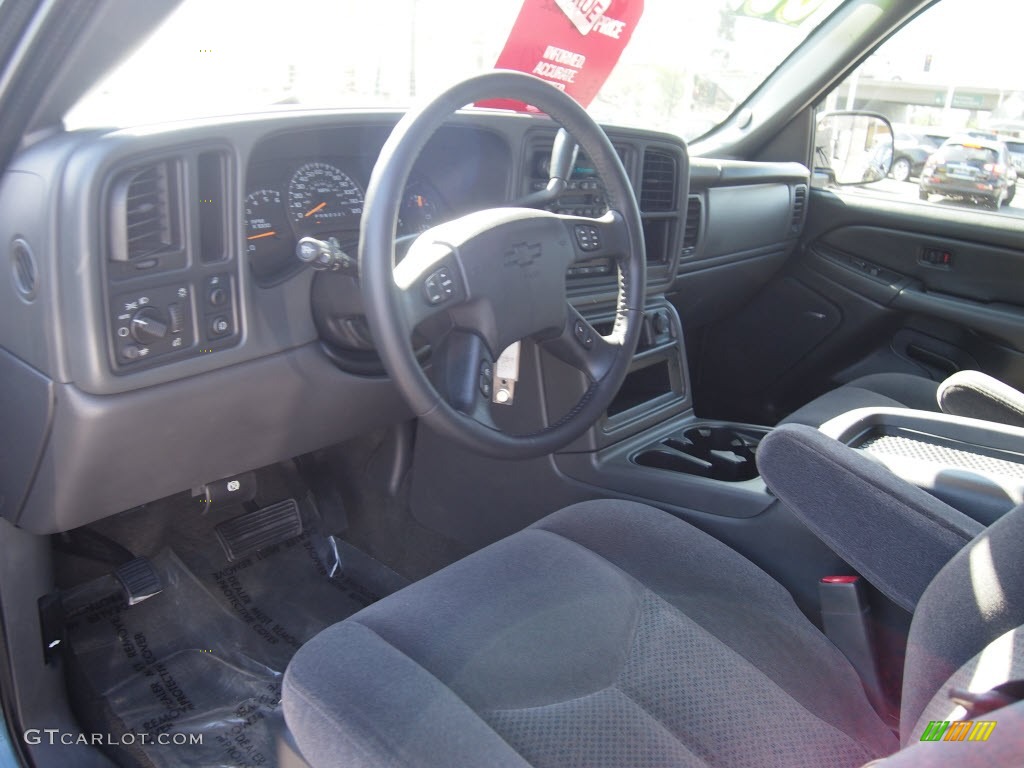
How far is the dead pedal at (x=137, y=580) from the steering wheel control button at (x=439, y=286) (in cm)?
101

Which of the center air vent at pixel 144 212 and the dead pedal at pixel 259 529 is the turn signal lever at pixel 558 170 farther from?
the dead pedal at pixel 259 529

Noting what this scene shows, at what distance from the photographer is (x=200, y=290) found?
1342 millimetres

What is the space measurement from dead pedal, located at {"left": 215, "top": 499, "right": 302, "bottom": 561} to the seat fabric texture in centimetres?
121

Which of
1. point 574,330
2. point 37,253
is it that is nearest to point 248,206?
point 37,253

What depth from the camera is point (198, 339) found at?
4.50ft

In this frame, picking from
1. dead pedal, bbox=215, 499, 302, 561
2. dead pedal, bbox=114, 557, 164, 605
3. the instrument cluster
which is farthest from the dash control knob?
dead pedal, bbox=215, 499, 302, 561

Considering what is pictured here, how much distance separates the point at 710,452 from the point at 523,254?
0.79 metres

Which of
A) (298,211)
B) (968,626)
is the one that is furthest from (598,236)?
(968,626)

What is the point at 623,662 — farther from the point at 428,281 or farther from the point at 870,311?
the point at 870,311

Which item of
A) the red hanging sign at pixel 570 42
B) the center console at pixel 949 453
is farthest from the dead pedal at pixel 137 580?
the center console at pixel 949 453

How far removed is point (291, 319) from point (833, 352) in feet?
6.73

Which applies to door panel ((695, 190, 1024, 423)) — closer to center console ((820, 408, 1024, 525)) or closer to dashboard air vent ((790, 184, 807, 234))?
dashboard air vent ((790, 184, 807, 234))
